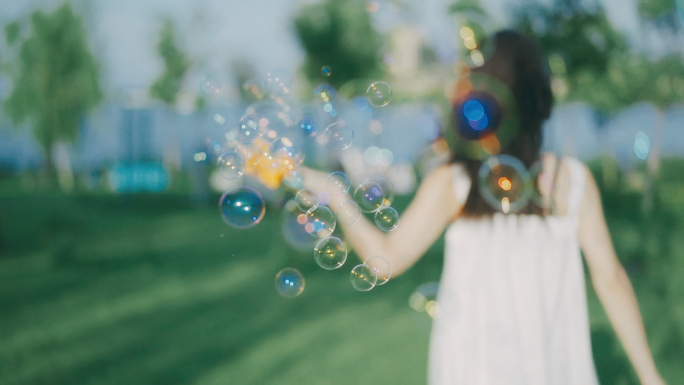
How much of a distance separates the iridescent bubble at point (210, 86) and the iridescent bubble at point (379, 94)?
33.0 inches

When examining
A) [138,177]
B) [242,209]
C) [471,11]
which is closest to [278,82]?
[242,209]

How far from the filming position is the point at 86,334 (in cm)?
424

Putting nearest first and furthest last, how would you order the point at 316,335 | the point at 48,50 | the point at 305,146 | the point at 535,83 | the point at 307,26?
the point at 535,83 → the point at 305,146 → the point at 316,335 → the point at 48,50 → the point at 307,26

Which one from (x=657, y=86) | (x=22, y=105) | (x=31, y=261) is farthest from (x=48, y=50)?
(x=657, y=86)

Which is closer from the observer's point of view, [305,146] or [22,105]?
[305,146]

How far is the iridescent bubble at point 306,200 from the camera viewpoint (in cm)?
225

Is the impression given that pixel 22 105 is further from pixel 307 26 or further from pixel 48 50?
pixel 307 26

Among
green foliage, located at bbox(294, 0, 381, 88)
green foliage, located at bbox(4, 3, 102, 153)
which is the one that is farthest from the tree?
green foliage, located at bbox(294, 0, 381, 88)

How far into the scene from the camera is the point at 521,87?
1542 millimetres

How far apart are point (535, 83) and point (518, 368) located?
815mm

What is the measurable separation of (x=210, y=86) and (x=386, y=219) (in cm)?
133

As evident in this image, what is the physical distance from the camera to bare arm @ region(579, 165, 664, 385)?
1.57 metres

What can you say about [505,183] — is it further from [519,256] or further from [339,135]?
[339,135]

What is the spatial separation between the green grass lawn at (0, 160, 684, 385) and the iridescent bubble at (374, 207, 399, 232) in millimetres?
1440
